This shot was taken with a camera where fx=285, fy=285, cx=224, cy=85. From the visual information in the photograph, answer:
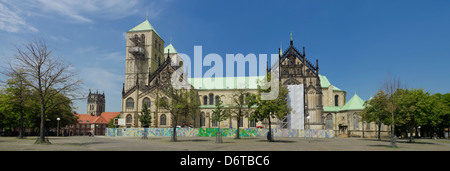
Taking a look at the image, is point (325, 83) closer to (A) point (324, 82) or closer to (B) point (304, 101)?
(A) point (324, 82)

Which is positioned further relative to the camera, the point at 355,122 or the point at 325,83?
the point at 325,83

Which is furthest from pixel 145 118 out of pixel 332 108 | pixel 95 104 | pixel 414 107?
→ pixel 95 104

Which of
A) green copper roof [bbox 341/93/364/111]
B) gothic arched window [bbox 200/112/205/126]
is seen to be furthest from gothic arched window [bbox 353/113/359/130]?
gothic arched window [bbox 200/112/205/126]

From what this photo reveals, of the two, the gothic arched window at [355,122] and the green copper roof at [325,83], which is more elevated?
the green copper roof at [325,83]

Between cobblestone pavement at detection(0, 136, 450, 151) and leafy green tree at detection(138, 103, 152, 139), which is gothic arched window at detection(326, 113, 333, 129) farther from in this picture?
leafy green tree at detection(138, 103, 152, 139)

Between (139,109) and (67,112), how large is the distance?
48.4 feet

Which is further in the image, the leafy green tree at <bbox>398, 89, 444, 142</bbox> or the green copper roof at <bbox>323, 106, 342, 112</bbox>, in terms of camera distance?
the green copper roof at <bbox>323, 106, 342, 112</bbox>

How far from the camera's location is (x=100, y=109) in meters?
153

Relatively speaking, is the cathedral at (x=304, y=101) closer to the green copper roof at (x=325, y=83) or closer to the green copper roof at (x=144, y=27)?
the green copper roof at (x=325, y=83)

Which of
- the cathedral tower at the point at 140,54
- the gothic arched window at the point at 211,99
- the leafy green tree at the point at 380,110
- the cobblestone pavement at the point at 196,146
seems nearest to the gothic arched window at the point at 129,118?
the cathedral tower at the point at 140,54

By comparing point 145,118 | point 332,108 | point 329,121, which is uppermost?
point 332,108

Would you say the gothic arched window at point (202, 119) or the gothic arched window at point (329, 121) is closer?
the gothic arched window at point (329, 121)

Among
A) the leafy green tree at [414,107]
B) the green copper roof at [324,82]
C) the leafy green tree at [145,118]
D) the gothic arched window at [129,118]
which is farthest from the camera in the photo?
the green copper roof at [324,82]
